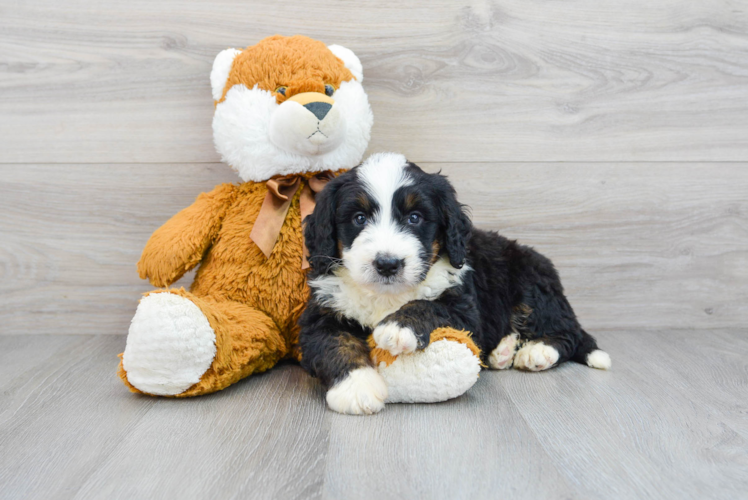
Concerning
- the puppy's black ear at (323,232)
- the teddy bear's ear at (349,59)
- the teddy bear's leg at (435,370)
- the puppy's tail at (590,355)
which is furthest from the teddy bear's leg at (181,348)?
the puppy's tail at (590,355)

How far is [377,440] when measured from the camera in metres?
1.34

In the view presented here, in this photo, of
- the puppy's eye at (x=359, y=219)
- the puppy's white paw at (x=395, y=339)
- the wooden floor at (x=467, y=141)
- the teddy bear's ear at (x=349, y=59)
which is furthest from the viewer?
the wooden floor at (x=467, y=141)

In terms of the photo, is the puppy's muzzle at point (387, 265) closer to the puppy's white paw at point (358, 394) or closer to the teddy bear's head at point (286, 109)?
the puppy's white paw at point (358, 394)

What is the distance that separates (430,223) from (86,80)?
58.8 inches

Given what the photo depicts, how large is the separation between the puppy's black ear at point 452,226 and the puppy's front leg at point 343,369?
0.35 metres

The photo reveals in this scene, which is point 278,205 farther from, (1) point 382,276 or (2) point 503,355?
(2) point 503,355

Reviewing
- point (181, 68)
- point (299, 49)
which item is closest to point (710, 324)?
point (299, 49)

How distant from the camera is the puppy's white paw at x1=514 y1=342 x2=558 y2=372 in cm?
186

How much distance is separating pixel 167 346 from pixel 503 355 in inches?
40.2

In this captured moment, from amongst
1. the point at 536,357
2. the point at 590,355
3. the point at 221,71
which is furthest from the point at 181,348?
the point at 590,355

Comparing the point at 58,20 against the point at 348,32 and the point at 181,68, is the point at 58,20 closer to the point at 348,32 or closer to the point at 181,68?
the point at 181,68

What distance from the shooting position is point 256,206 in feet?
6.43

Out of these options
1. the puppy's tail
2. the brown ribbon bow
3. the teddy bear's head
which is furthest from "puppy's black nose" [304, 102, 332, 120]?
the puppy's tail

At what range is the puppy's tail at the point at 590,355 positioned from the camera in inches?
75.5
